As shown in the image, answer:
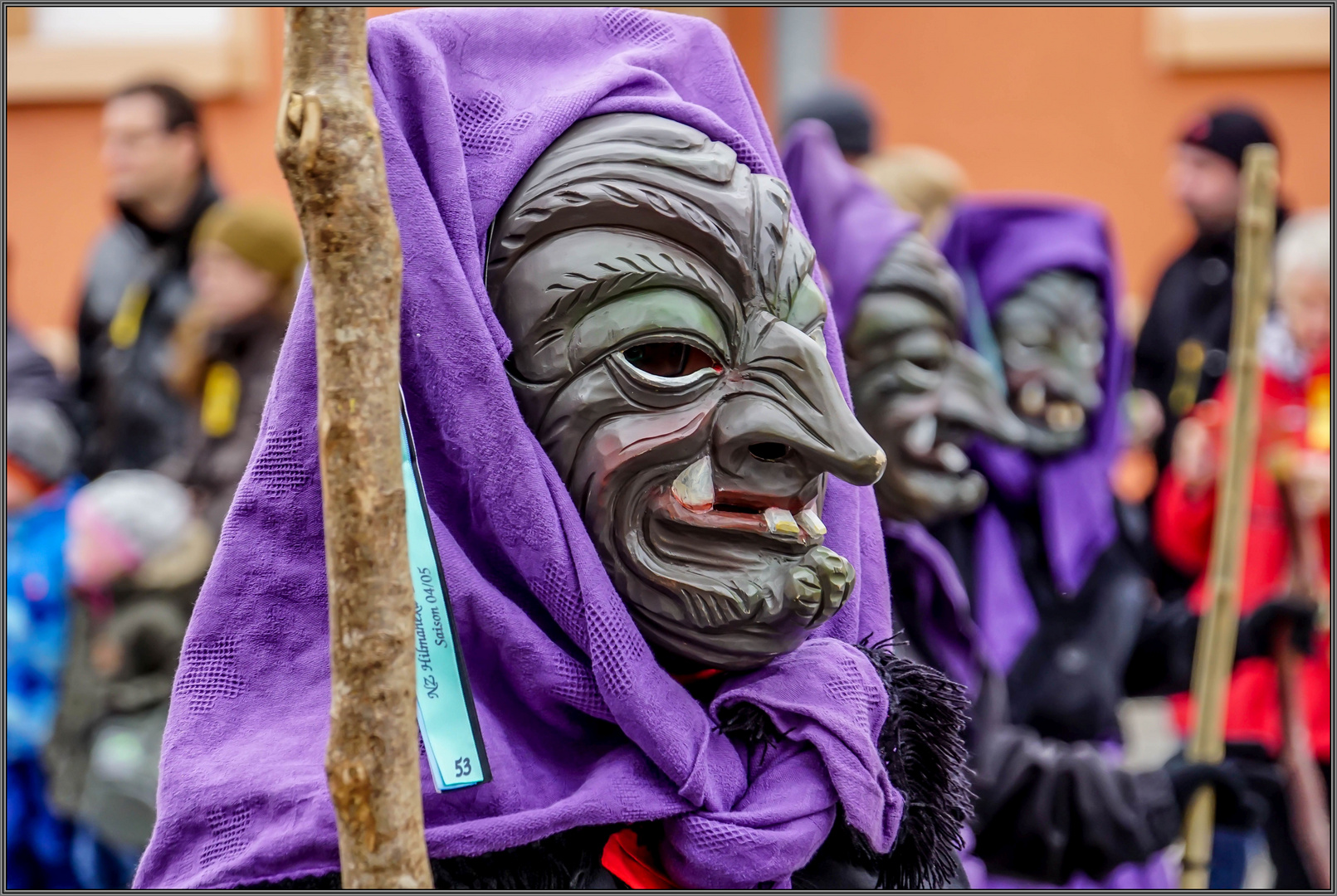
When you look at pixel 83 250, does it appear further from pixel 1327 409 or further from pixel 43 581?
pixel 1327 409

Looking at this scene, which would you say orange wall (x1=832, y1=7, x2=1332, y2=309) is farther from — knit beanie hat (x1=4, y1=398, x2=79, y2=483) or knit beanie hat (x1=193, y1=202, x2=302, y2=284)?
knit beanie hat (x1=4, y1=398, x2=79, y2=483)

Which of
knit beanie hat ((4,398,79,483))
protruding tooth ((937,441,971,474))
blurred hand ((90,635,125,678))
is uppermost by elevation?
protruding tooth ((937,441,971,474))

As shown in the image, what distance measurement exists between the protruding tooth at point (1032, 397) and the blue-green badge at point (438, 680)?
3.02 m

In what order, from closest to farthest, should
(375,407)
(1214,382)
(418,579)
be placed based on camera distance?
(375,407)
(418,579)
(1214,382)

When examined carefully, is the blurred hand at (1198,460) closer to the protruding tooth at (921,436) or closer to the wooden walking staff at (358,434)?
the protruding tooth at (921,436)

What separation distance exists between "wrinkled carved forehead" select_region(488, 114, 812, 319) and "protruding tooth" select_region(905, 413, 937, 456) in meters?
1.76

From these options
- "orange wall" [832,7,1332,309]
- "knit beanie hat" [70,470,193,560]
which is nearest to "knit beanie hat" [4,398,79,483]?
"knit beanie hat" [70,470,193,560]

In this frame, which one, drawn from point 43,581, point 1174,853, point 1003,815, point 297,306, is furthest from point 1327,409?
point 297,306

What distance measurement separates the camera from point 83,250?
10.2m

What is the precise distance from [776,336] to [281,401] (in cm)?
52

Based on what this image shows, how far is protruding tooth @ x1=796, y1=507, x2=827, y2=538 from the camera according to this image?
185 centimetres

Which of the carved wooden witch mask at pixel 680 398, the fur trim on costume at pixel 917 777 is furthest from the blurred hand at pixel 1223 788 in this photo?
the carved wooden witch mask at pixel 680 398

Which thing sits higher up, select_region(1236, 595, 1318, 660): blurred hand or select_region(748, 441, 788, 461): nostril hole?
select_region(748, 441, 788, 461): nostril hole

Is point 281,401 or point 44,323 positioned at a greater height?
point 281,401
